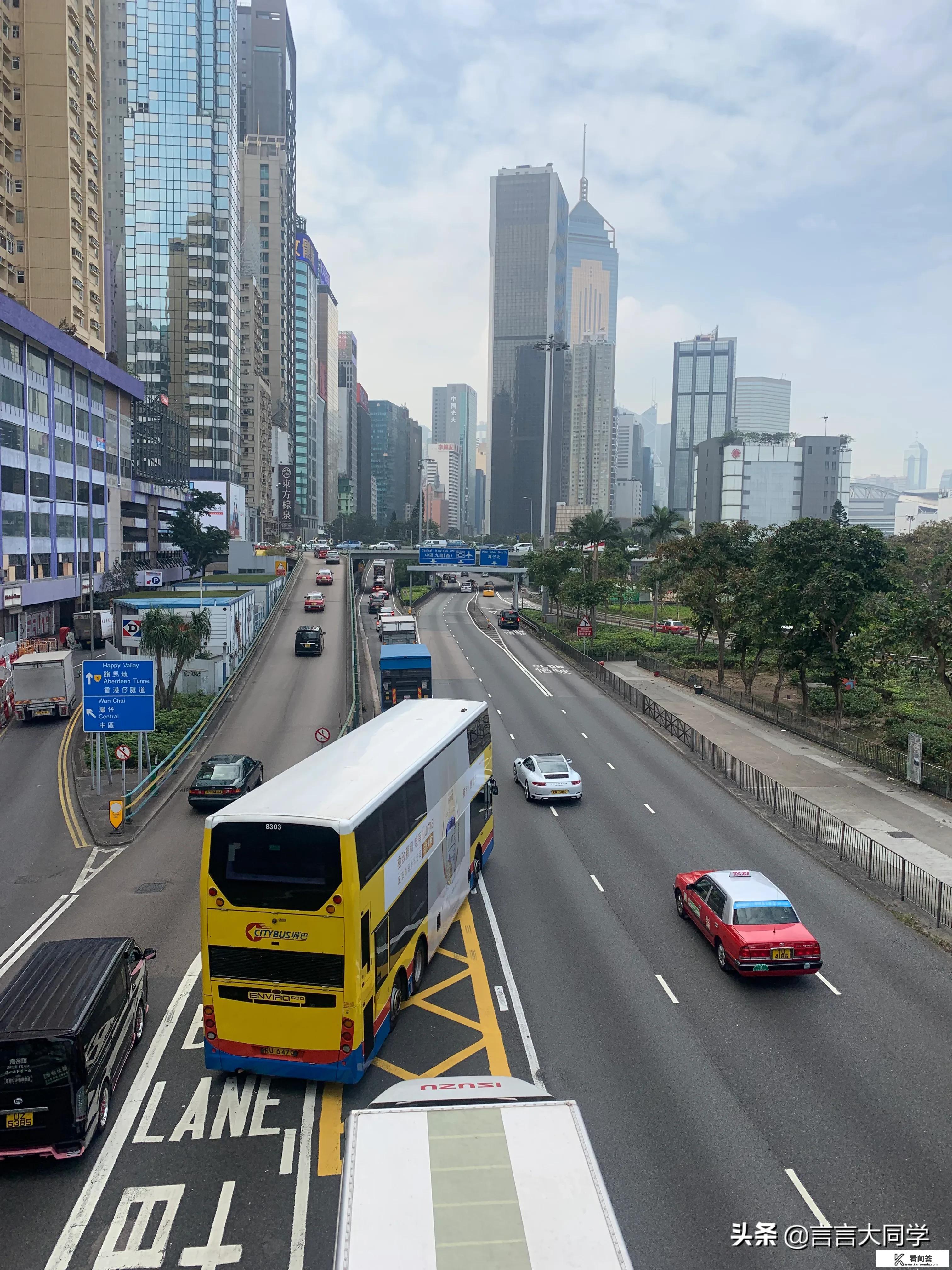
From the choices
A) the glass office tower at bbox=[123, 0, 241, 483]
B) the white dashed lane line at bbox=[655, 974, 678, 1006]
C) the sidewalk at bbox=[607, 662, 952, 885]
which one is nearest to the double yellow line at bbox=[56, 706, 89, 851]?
the white dashed lane line at bbox=[655, 974, 678, 1006]

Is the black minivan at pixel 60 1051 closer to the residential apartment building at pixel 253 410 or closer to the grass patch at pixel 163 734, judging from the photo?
the grass patch at pixel 163 734

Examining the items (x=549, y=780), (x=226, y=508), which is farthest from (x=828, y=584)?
(x=226, y=508)

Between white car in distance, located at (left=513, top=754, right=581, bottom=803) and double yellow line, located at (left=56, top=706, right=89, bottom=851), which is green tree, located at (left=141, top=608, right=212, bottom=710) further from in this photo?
white car in distance, located at (left=513, top=754, right=581, bottom=803)

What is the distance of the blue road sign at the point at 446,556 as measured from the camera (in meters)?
83.8

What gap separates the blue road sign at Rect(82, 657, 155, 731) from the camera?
84.5ft

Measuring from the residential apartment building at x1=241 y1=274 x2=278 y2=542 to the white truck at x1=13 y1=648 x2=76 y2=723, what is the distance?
125926 millimetres

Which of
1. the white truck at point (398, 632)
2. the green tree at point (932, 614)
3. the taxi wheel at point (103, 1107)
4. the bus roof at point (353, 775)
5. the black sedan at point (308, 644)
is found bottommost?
the taxi wheel at point (103, 1107)

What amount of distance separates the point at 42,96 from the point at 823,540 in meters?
67.2

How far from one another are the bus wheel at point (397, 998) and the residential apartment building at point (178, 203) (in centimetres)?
12277

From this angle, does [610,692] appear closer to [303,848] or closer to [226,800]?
[226,800]

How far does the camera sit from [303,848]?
1068 cm

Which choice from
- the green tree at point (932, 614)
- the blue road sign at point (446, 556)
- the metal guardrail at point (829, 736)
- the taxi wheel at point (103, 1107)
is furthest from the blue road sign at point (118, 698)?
the blue road sign at point (446, 556)

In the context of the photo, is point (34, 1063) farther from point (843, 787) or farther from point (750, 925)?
point (843, 787)

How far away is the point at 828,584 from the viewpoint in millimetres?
35469
